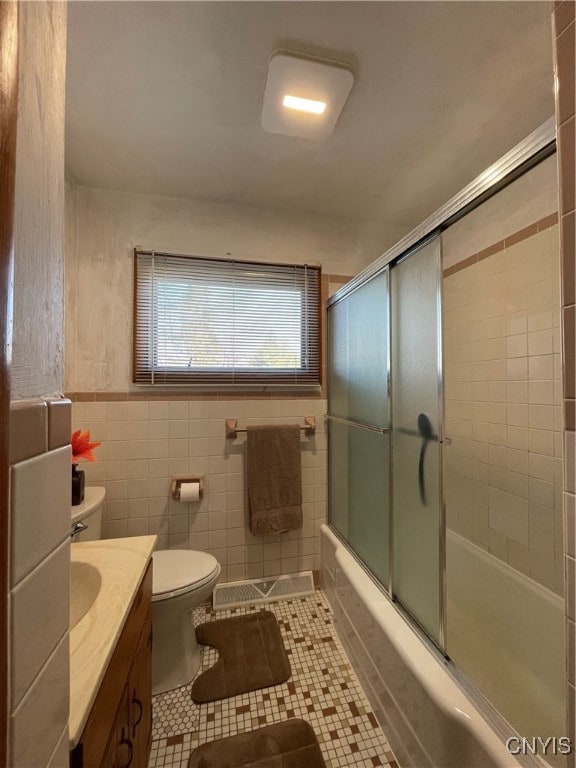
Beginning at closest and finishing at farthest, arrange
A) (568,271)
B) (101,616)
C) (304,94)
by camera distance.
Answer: (568,271), (101,616), (304,94)

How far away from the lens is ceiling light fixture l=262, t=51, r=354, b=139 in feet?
3.66

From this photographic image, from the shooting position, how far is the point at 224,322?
199 cm

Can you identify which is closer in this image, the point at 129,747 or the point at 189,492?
the point at 129,747

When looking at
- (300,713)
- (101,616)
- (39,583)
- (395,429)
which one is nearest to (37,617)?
(39,583)

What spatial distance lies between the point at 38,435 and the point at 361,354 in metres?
1.59

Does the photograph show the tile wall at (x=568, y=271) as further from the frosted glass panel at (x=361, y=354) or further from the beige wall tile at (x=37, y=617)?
the frosted glass panel at (x=361, y=354)

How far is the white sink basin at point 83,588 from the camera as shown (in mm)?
854

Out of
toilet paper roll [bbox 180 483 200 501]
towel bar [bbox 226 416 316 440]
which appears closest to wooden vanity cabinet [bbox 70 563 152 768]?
toilet paper roll [bbox 180 483 200 501]

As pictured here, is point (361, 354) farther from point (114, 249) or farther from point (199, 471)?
point (114, 249)

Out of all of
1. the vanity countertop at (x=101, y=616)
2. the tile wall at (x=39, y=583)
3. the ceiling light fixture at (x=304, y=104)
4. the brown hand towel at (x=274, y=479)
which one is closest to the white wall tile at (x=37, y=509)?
the tile wall at (x=39, y=583)

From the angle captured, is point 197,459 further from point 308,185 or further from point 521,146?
point 521,146

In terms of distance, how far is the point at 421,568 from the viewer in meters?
1.28

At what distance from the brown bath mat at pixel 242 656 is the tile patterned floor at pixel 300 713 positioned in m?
0.03

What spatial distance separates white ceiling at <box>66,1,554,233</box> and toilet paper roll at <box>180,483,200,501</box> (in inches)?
66.7
